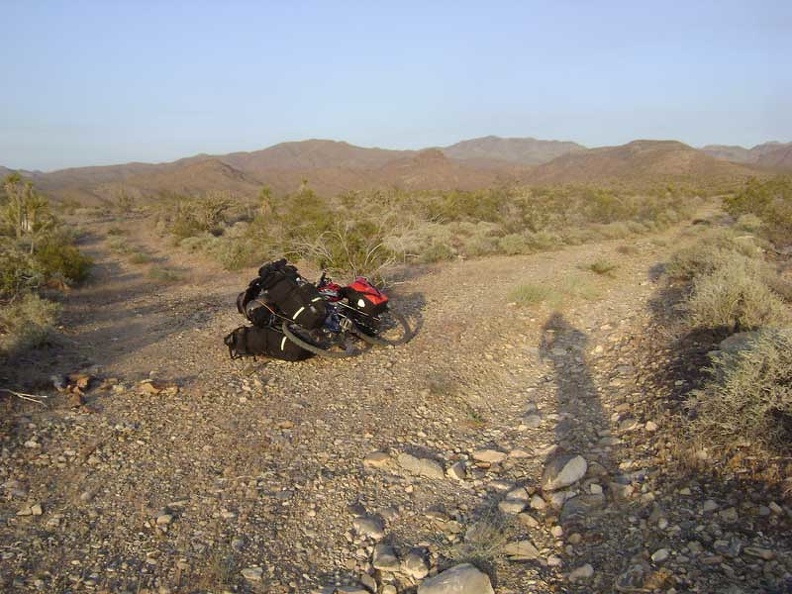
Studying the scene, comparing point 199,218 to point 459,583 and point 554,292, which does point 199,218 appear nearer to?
point 554,292

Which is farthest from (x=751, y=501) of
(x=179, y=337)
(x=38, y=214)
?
(x=38, y=214)

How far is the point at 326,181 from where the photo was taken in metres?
72.7

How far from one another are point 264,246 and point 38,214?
9998 mm

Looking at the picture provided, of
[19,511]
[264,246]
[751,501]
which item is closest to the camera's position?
[751,501]

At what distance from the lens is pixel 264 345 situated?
6.08 metres

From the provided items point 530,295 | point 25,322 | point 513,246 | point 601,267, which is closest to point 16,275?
point 25,322

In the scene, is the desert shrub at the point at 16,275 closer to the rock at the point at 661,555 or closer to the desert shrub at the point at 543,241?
the rock at the point at 661,555

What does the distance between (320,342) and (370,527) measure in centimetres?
314

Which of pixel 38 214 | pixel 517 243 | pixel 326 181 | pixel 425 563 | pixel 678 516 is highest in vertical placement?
pixel 326 181

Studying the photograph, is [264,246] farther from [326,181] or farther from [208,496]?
[326,181]

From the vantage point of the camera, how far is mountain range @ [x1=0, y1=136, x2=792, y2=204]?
6506 cm

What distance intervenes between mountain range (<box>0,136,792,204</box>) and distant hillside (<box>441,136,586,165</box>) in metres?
30.8

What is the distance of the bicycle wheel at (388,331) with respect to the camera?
674 cm

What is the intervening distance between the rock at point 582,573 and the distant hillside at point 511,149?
15032cm
